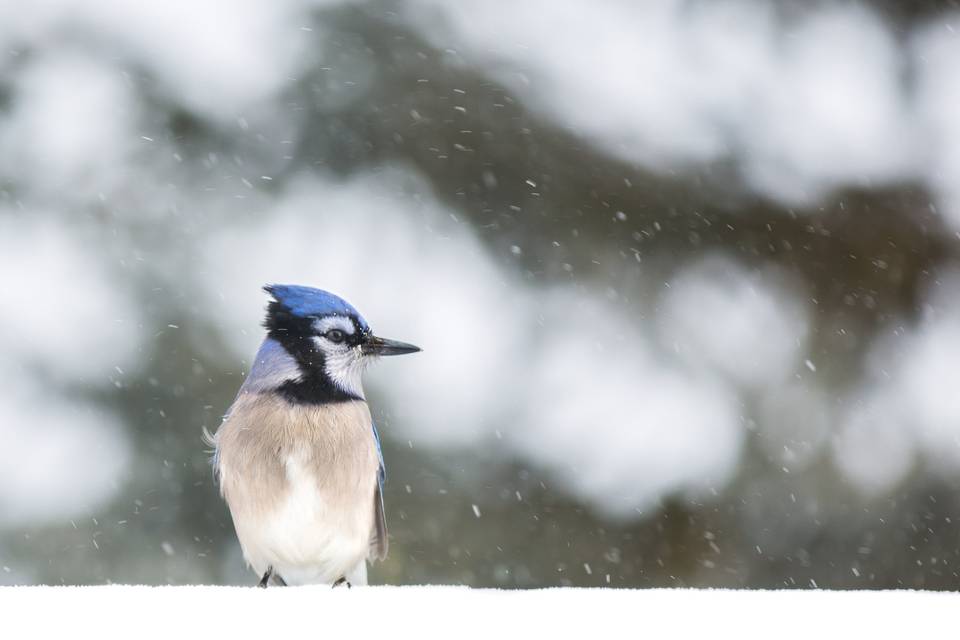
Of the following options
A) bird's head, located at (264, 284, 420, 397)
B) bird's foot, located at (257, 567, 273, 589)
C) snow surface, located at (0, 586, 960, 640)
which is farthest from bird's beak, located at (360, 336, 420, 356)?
snow surface, located at (0, 586, 960, 640)

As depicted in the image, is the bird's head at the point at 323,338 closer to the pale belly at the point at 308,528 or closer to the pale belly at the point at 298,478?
the pale belly at the point at 298,478

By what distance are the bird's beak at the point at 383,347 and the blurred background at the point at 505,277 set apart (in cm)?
77

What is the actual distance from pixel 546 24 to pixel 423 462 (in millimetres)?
1941

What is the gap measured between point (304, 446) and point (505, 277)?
156 cm

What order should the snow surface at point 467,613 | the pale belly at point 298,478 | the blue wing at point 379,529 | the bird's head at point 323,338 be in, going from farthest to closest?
the blue wing at point 379,529
the bird's head at point 323,338
the pale belly at point 298,478
the snow surface at point 467,613

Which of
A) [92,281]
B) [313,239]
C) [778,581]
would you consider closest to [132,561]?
[92,281]

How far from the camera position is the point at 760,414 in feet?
12.6

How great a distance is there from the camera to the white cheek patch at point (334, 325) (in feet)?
9.14

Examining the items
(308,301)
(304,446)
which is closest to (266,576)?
(304,446)

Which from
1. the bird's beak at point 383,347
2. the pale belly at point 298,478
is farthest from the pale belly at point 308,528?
the bird's beak at point 383,347

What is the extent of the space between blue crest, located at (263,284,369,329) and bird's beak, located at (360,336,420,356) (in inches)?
1.6

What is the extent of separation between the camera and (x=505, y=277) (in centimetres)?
405

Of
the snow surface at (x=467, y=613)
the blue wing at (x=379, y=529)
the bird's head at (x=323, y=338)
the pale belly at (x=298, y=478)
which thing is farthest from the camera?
the blue wing at (x=379, y=529)

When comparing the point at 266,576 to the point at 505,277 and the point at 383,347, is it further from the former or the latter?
the point at 505,277
